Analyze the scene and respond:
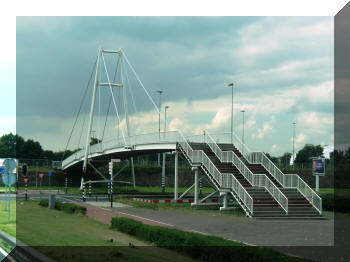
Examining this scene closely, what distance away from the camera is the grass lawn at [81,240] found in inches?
450

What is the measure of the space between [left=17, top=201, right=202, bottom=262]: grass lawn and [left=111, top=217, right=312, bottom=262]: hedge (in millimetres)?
265

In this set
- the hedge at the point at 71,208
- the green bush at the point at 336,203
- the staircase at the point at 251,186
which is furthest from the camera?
the green bush at the point at 336,203

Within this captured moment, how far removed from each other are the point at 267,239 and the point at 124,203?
19.3m

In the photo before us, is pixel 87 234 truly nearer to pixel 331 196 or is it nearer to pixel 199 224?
pixel 199 224

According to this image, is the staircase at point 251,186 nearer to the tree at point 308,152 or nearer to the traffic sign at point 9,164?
the traffic sign at point 9,164

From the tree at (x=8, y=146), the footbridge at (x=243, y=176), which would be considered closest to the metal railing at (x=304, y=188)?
the footbridge at (x=243, y=176)

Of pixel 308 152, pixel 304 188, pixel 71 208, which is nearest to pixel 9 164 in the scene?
A: pixel 71 208

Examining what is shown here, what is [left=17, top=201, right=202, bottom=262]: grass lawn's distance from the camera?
450 inches

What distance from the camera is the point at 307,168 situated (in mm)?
76438

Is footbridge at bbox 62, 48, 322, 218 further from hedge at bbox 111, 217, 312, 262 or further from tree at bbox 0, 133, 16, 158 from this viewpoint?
tree at bbox 0, 133, 16, 158

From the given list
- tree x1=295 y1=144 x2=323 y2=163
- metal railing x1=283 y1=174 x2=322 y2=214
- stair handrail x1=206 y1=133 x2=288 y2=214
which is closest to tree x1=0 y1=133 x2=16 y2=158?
tree x1=295 y1=144 x2=323 y2=163

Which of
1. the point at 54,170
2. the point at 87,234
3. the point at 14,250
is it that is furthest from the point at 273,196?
the point at 54,170

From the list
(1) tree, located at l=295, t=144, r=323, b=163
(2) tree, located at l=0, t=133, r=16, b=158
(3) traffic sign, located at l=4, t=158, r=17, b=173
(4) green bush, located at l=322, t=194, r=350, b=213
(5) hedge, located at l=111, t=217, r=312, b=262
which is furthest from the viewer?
(1) tree, located at l=295, t=144, r=323, b=163

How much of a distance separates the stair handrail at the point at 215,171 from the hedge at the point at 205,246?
11.1m
